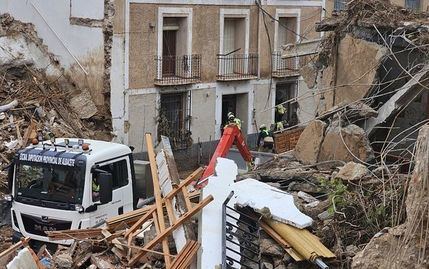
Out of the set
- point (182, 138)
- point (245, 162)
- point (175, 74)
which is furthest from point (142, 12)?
point (245, 162)

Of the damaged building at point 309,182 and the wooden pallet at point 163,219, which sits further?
the wooden pallet at point 163,219

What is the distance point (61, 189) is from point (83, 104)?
12.3 meters

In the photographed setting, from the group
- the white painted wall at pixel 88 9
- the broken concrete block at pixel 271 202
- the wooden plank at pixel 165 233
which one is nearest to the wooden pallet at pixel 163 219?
the wooden plank at pixel 165 233

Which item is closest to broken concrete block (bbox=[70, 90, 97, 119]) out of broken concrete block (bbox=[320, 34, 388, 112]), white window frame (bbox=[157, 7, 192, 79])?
white window frame (bbox=[157, 7, 192, 79])

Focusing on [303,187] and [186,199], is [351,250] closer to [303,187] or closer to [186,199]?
[303,187]

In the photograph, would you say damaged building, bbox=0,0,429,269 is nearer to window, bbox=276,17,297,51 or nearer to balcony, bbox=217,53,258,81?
balcony, bbox=217,53,258,81

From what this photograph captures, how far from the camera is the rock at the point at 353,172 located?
9031mm

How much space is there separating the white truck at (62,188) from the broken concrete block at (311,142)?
10.9ft

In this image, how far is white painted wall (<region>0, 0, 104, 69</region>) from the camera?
79.6 feet

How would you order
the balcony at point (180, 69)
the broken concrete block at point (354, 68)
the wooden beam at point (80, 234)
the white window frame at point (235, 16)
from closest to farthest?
the wooden beam at point (80, 234), the broken concrete block at point (354, 68), the balcony at point (180, 69), the white window frame at point (235, 16)

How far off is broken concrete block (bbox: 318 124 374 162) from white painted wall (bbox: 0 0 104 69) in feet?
48.4

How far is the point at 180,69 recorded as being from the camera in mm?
26359

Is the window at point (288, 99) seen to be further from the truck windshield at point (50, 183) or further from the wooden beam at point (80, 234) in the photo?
the wooden beam at point (80, 234)

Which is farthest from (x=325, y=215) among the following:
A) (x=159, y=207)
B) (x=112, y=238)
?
(x=112, y=238)
